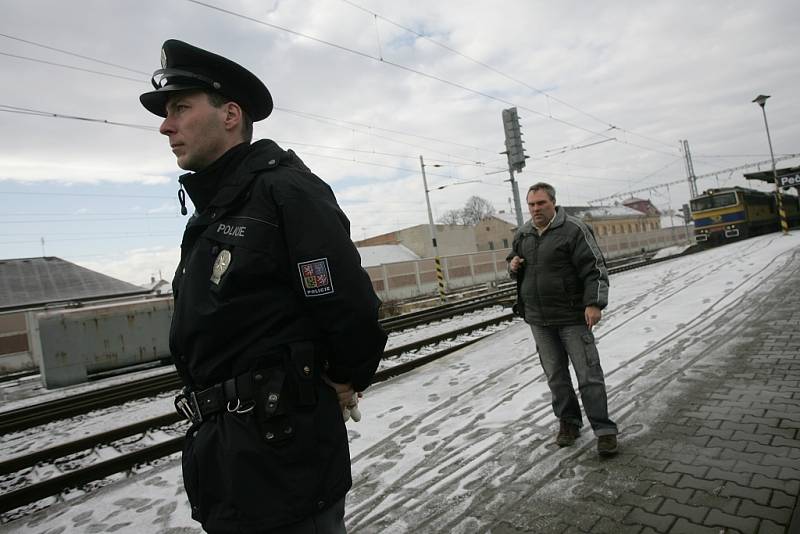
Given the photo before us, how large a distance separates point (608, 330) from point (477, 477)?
506cm

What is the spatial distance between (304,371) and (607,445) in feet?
9.32

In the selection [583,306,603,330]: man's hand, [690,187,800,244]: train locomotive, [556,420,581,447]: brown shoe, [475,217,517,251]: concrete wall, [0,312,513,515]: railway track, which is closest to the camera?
[583,306,603,330]: man's hand

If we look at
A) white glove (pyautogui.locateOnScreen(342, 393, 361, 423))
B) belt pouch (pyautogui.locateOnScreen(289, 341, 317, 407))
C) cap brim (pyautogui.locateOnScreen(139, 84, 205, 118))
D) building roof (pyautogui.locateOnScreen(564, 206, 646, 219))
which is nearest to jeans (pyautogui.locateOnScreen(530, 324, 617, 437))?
white glove (pyautogui.locateOnScreen(342, 393, 361, 423))

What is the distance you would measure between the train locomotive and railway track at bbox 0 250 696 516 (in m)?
22.7

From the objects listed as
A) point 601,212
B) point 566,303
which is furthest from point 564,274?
point 601,212

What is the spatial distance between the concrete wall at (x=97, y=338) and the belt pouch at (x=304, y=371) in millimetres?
A: 11133

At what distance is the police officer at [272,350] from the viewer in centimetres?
146

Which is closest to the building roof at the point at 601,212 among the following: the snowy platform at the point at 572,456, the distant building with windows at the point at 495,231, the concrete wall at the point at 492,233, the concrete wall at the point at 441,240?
the distant building with windows at the point at 495,231

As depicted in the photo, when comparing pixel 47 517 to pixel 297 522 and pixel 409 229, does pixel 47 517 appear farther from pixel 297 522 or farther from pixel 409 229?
pixel 409 229

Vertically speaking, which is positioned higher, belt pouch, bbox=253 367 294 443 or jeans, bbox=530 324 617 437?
belt pouch, bbox=253 367 294 443

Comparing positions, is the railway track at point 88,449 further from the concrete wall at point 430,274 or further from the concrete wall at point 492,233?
the concrete wall at point 492,233

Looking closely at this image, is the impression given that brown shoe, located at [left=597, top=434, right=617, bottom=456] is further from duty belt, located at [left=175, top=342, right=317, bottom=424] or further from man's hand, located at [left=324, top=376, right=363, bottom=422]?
duty belt, located at [left=175, top=342, right=317, bottom=424]

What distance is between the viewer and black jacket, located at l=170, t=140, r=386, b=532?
4.78ft

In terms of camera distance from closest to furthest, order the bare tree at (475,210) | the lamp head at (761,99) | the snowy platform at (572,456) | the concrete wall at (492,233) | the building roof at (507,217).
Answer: the snowy platform at (572,456), the lamp head at (761,99), the concrete wall at (492,233), the building roof at (507,217), the bare tree at (475,210)
